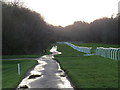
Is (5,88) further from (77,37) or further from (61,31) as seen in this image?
(61,31)

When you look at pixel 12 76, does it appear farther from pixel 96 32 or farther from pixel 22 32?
pixel 96 32

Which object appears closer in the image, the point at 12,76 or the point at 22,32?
the point at 12,76

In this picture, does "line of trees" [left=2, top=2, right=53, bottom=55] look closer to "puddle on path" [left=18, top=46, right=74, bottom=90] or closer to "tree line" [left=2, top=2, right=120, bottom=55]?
"tree line" [left=2, top=2, right=120, bottom=55]

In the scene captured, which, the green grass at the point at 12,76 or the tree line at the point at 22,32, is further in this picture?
the tree line at the point at 22,32

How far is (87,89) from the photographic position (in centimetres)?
1099

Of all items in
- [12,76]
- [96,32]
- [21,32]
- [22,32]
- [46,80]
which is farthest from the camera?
[96,32]

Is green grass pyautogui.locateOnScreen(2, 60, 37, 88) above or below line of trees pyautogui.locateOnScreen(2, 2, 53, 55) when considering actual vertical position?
below

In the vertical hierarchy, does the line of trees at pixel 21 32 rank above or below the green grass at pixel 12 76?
above

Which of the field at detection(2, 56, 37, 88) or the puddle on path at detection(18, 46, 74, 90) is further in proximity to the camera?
the field at detection(2, 56, 37, 88)

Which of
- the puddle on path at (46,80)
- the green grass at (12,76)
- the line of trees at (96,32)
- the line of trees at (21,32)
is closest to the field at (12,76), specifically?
the green grass at (12,76)

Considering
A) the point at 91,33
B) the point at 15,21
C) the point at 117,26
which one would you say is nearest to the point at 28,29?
the point at 15,21

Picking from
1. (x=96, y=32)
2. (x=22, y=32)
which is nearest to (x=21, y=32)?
(x=22, y=32)

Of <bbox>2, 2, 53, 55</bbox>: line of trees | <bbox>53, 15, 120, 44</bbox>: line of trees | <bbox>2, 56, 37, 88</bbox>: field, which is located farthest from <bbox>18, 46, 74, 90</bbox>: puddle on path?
<bbox>53, 15, 120, 44</bbox>: line of trees

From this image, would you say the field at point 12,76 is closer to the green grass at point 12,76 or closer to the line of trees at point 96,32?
the green grass at point 12,76
